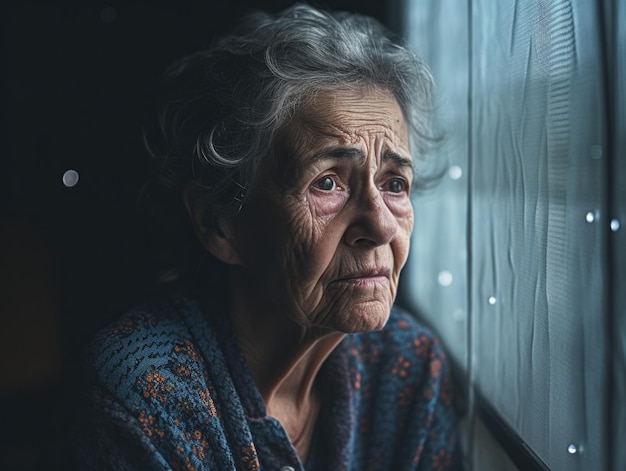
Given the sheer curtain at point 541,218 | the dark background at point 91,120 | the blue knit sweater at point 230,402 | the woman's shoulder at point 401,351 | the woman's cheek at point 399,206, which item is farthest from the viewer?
the dark background at point 91,120

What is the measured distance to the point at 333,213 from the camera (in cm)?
113

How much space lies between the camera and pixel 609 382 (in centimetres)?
75

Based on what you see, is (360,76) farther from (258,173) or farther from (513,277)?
(513,277)

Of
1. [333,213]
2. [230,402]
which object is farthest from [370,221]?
[230,402]

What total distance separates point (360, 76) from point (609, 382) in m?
0.72

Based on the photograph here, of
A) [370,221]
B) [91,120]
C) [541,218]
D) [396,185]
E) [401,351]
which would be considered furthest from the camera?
[91,120]

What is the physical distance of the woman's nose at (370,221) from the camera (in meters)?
1.12

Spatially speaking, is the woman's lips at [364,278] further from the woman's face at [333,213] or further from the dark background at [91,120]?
the dark background at [91,120]

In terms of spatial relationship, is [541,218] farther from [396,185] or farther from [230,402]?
[230,402]

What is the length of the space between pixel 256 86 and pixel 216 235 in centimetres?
32

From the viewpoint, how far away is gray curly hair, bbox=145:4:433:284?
3.77 feet

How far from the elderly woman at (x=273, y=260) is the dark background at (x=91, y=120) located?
562 millimetres

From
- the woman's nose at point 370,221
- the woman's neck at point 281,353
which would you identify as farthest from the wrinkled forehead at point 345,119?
the woman's neck at point 281,353

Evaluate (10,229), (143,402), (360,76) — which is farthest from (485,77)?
(10,229)
